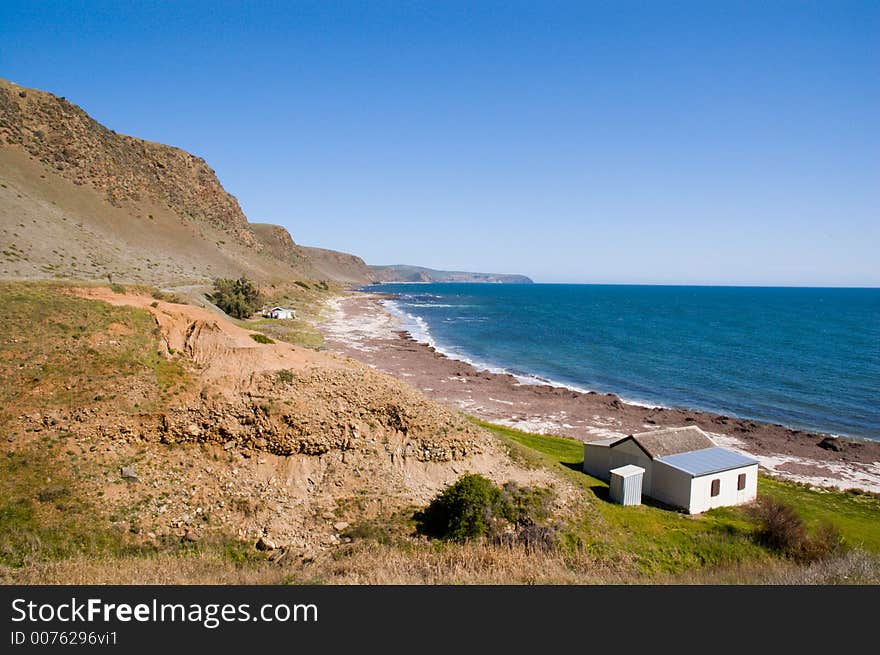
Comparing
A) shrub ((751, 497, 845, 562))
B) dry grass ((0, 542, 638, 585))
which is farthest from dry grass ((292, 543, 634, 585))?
shrub ((751, 497, 845, 562))

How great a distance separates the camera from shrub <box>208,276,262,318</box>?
6550 centimetres

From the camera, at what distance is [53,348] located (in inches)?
767

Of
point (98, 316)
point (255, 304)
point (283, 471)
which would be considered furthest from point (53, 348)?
point (255, 304)

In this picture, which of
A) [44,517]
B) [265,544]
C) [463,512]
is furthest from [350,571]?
[44,517]

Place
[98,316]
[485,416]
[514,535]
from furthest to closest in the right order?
[485,416], [98,316], [514,535]

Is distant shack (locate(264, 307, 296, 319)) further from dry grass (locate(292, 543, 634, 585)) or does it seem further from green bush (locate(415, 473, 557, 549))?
dry grass (locate(292, 543, 634, 585))

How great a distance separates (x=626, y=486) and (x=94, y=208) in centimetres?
8877

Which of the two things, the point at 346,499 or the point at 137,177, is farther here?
the point at 137,177

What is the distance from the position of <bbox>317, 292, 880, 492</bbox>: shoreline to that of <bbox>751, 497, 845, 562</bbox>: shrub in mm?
13283

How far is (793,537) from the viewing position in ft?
60.6

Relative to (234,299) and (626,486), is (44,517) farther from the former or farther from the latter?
(234,299)
